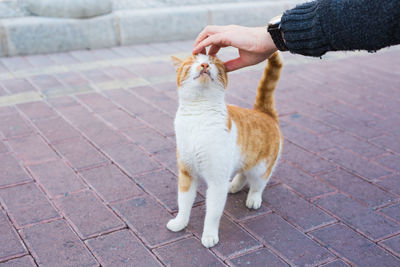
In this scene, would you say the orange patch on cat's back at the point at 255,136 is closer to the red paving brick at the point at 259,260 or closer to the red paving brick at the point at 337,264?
the red paving brick at the point at 259,260

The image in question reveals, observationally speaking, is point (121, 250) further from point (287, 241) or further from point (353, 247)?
point (353, 247)

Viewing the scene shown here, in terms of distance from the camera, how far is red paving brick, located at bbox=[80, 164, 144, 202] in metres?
2.69

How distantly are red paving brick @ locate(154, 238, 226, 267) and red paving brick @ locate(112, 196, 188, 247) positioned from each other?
0.06 meters

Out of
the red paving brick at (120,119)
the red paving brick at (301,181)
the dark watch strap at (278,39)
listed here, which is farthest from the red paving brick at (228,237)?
the red paving brick at (120,119)

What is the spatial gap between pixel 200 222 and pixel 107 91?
2226 mm

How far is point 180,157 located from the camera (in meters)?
2.24

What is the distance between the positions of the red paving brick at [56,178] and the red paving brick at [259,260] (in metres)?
1.14

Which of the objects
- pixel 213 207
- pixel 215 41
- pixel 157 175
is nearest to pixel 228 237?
pixel 213 207

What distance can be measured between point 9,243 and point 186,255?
91 cm

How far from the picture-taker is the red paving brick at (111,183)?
269 centimetres

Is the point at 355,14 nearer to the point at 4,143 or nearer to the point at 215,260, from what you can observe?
the point at 215,260

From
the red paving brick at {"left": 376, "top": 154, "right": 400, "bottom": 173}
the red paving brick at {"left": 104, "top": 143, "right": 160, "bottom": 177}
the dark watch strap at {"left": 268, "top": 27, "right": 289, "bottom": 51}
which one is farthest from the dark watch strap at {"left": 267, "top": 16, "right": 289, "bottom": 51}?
the red paving brick at {"left": 376, "top": 154, "right": 400, "bottom": 173}

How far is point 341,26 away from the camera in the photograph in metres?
1.67

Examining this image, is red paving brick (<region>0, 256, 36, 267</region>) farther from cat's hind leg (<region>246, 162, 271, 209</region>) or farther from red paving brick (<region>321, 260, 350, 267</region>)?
red paving brick (<region>321, 260, 350, 267</region>)
